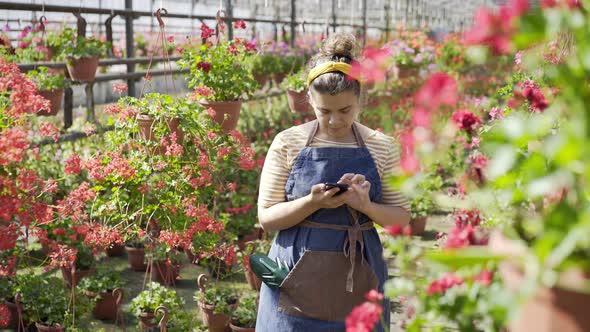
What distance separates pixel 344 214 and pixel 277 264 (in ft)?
0.79

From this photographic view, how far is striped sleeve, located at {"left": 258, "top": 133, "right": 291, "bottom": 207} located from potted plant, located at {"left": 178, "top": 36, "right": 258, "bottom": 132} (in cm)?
122

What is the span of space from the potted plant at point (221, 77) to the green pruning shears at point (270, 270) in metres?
1.33

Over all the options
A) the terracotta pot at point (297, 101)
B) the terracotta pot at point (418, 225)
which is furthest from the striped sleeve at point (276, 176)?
the terracotta pot at point (418, 225)

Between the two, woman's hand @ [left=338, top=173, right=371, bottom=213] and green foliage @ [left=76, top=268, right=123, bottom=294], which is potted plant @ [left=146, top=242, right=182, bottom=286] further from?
woman's hand @ [left=338, top=173, right=371, bottom=213]

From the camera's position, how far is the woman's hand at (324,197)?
1794 millimetres

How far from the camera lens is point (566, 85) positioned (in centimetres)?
64

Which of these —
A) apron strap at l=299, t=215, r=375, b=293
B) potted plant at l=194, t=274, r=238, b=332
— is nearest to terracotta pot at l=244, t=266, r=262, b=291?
potted plant at l=194, t=274, r=238, b=332

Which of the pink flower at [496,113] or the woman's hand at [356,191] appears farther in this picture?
the pink flower at [496,113]

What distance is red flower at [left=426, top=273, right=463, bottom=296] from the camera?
0.83 m

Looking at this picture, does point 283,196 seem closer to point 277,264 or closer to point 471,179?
point 277,264

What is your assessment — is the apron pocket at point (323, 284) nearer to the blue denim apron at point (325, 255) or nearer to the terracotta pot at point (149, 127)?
the blue denim apron at point (325, 255)

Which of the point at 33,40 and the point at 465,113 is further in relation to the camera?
the point at 33,40

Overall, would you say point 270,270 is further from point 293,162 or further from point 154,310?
point 154,310

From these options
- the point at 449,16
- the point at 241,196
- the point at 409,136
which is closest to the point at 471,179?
→ the point at 409,136
